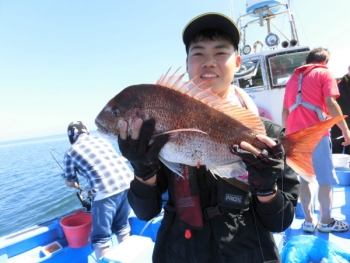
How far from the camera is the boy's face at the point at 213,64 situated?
1625mm

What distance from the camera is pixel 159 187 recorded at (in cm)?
184

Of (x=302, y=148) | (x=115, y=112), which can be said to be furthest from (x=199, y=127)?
(x=302, y=148)

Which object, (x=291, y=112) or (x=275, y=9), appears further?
(x=275, y=9)

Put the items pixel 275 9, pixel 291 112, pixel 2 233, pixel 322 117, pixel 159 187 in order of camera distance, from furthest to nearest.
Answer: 1. pixel 275 9
2. pixel 2 233
3. pixel 291 112
4. pixel 322 117
5. pixel 159 187

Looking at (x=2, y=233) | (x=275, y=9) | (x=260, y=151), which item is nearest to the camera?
(x=260, y=151)

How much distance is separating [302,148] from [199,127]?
2.20 ft

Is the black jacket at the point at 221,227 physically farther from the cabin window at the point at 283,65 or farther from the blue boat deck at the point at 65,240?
the cabin window at the point at 283,65

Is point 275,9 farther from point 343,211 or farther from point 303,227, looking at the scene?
point 303,227

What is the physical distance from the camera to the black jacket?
1.47 metres

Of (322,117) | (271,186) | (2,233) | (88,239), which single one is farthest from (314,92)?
(2,233)

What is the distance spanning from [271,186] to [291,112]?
262 cm

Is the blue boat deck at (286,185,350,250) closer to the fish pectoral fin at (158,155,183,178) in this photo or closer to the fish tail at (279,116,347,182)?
the fish tail at (279,116,347,182)

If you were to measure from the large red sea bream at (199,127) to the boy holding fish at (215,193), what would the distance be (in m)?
0.06

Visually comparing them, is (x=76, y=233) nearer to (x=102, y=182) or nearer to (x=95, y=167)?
(x=102, y=182)
